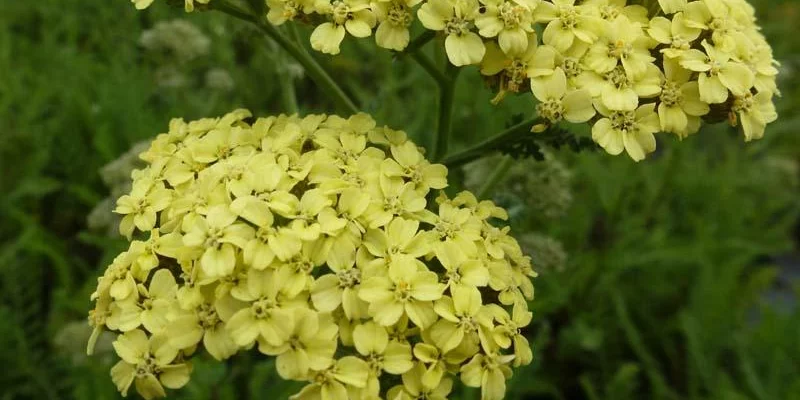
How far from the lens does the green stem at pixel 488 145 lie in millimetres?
1775

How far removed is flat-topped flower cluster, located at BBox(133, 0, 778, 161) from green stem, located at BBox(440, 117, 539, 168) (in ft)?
0.41

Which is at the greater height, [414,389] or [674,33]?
[674,33]

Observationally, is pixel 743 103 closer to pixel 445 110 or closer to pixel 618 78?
pixel 618 78

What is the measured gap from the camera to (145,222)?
5.27 ft

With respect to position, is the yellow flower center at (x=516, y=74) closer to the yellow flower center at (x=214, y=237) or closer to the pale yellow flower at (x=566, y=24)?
the pale yellow flower at (x=566, y=24)

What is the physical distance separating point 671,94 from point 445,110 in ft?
1.50

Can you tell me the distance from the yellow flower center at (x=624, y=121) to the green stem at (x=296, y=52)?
61cm

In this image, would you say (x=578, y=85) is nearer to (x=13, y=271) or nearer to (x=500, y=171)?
(x=500, y=171)

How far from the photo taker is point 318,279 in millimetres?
1409

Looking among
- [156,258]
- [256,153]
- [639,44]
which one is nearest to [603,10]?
[639,44]

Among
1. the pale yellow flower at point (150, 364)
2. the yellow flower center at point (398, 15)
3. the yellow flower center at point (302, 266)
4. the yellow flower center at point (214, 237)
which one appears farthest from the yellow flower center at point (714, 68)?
the pale yellow flower at point (150, 364)

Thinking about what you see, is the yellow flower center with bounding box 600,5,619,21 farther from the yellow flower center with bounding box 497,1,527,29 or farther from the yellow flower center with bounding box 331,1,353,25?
the yellow flower center with bounding box 331,1,353,25

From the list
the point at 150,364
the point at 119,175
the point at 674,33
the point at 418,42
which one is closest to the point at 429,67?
the point at 418,42

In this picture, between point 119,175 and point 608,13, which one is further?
point 119,175
